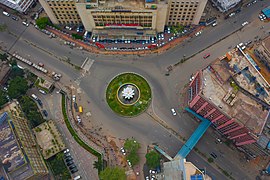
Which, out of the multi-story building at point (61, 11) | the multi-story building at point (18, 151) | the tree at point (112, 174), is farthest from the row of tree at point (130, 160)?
the multi-story building at point (61, 11)

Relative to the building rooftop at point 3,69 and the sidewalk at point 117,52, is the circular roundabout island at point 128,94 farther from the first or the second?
the building rooftop at point 3,69

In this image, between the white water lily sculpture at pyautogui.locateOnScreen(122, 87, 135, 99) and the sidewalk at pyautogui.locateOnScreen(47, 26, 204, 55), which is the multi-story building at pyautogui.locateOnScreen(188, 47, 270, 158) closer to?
the white water lily sculpture at pyautogui.locateOnScreen(122, 87, 135, 99)

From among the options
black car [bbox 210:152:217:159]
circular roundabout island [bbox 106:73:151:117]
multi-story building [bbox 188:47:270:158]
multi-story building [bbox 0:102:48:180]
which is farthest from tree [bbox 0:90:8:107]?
black car [bbox 210:152:217:159]

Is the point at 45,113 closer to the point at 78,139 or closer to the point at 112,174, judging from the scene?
the point at 78,139

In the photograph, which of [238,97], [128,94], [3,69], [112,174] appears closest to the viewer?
[238,97]

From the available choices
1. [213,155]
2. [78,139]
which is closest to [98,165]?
[78,139]
